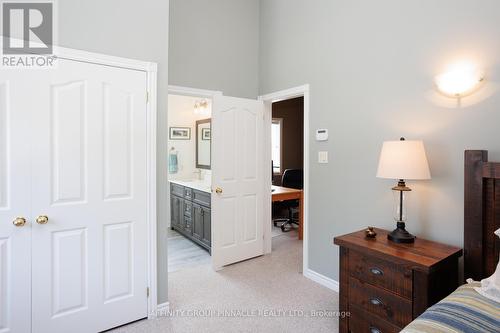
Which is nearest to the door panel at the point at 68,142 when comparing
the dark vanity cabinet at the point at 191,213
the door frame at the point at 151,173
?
the door frame at the point at 151,173

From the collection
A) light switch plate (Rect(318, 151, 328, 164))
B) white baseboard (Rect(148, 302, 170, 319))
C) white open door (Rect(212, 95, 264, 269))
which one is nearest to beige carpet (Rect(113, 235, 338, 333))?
white baseboard (Rect(148, 302, 170, 319))

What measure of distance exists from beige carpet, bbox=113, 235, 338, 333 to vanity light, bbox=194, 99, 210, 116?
9.09 feet

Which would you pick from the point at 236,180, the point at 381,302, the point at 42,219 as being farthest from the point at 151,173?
the point at 381,302

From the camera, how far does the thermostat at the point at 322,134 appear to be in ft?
9.49

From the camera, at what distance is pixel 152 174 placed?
2303 millimetres

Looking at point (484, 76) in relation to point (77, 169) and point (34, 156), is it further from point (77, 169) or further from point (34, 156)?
point (34, 156)

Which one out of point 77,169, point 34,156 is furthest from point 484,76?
point 34,156

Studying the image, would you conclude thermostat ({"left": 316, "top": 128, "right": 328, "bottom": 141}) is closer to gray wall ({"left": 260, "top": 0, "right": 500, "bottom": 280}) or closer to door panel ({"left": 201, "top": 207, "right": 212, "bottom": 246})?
gray wall ({"left": 260, "top": 0, "right": 500, "bottom": 280})

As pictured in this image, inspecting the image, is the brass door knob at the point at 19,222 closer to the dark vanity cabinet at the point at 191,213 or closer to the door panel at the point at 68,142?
the door panel at the point at 68,142

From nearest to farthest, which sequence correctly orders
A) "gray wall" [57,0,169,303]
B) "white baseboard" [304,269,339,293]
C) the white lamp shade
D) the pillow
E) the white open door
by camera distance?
the pillow, the white lamp shade, "gray wall" [57,0,169,303], "white baseboard" [304,269,339,293], the white open door

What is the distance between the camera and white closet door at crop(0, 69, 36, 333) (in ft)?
5.85

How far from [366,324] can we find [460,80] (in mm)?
1783

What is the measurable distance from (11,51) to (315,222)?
113 inches

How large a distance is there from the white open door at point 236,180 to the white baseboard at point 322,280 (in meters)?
0.81
